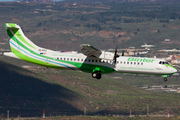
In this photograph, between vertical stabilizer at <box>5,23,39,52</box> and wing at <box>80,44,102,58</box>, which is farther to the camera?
vertical stabilizer at <box>5,23,39,52</box>

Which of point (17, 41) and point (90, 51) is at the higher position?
point (17, 41)

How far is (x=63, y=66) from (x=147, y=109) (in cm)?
13093

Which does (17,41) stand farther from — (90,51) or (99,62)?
(99,62)

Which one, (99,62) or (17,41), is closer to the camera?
(99,62)

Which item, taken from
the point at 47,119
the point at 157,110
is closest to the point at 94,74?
the point at 47,119

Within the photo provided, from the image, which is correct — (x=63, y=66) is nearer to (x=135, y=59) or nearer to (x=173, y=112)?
(x=135, y=59)

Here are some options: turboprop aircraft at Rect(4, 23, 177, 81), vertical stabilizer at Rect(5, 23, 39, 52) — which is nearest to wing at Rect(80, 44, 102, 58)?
turboprop aircraft at Rect(4, 23, 177, 81)

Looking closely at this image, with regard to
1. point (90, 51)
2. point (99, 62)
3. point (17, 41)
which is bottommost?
point (99, 62)

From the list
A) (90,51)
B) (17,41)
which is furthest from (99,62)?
(17,41)

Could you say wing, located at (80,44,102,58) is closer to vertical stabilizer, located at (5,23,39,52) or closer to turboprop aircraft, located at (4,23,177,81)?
turboprop aircraft, located at (4,23,177,81)

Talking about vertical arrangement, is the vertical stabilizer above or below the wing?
above

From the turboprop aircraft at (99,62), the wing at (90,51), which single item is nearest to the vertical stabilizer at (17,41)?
Answer: the turboprop aircraft at (99,62)

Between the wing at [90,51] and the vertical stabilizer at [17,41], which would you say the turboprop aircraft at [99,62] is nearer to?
the wing at [90,51]

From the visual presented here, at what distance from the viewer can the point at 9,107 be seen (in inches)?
7835
